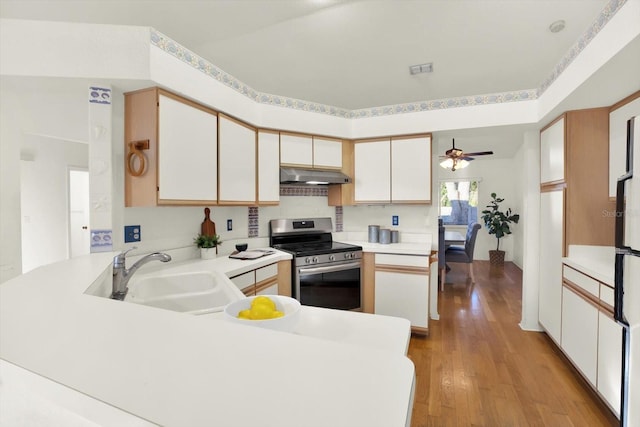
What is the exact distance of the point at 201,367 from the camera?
0.39 meters

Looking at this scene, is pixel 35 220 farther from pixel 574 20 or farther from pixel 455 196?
pixel 455 196

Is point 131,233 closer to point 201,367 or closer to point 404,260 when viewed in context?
point 201,367

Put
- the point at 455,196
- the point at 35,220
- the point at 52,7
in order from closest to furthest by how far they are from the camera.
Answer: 1. the point at 52,7
2. the point at 35,220
3. the point at 455,196

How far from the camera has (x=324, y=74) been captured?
226cm

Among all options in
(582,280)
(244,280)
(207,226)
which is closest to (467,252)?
(582,280)

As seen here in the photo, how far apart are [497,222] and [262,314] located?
6243mm

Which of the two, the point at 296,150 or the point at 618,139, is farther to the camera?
the point at 296,150

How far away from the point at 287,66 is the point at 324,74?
1.00 feet

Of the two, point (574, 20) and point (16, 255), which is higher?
point (574, 20)

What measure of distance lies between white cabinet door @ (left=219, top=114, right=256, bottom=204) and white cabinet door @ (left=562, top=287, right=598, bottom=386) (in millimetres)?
2634

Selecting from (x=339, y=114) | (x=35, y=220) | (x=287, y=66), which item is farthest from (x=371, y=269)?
(x=35, y=220)

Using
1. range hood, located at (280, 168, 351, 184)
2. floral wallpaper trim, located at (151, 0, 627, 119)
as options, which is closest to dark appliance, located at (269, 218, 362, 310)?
range hood, located at (280, 168, 351, 184)

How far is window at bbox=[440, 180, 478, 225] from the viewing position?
6.45 m

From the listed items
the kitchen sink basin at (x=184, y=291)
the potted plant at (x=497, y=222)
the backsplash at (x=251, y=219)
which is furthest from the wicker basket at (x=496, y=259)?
the kitchen sink basin at (x=184, y=291)
